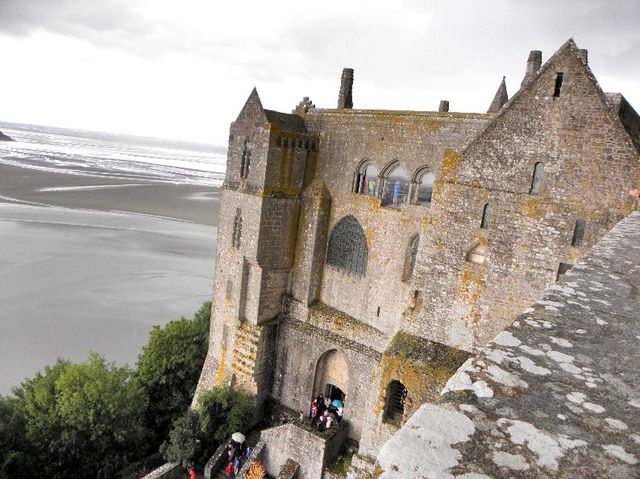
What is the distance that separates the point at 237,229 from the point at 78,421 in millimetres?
8501

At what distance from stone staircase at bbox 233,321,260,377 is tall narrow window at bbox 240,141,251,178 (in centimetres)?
579

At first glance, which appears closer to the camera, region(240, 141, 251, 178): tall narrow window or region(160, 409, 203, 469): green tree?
region(160, 409, 203, 469): green tree

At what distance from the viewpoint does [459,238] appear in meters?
10.2

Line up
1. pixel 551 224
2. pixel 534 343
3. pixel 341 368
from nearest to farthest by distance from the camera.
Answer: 1. pixel 534 343
2. pixel 551 224
3. pixel 341 368

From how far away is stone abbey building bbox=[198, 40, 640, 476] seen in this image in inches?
352

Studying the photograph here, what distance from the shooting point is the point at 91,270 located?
31.8 metres

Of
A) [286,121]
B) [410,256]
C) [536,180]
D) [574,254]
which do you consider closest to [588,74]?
[536,180]

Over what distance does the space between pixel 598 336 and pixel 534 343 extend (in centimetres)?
57

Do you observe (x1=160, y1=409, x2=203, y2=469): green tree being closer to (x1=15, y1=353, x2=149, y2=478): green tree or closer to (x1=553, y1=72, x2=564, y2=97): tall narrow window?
(x1=15, y1=353, x2=149, y2=478): green tree

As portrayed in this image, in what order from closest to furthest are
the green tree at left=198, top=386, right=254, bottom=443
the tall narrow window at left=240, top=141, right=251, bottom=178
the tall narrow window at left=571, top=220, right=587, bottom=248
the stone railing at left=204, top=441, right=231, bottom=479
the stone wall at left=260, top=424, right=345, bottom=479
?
the tall narrow window at left=571, top=220, right=587, bottom=248 < the stone wall at left=260, top=424, right=345, bottom=479 < the stone railing at left=204, top=441, right=231, bottom=479 < the green tree at left=198, top=386, right=254, bottom=443 < the tall narrow window at left=240, top=141, right=251, bottom=178

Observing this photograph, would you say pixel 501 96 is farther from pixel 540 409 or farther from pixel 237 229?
pixel 540 409

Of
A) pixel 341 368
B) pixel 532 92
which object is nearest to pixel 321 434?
pixel 341 368

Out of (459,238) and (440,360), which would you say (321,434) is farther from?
(459,238)

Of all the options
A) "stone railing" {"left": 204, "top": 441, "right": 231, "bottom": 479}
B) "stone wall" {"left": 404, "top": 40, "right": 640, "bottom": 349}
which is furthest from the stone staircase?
"stone wall" {"left": 404, "top": 40, "right": 640, "bottom": 349}
